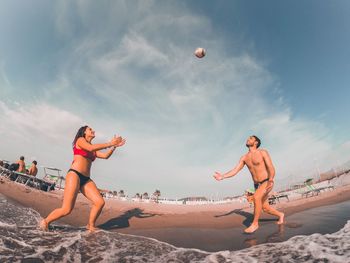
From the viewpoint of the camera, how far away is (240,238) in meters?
4.18

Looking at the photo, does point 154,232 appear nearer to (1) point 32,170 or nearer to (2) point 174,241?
(2) point 174,241

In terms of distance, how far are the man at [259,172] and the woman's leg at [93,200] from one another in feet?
8.28

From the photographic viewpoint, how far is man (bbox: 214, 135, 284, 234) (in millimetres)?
5199

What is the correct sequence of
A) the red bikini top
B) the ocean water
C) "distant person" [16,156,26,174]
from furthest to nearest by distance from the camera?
"distant person" [16,156,26,174]
the red bikini top
the ocean water

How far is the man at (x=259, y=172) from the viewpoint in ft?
17.1

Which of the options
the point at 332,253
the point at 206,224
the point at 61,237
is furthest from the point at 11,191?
the point at 332,253

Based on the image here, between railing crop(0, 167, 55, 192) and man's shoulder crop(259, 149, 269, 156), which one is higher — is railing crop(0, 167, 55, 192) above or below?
below

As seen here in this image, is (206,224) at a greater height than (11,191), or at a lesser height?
lesser

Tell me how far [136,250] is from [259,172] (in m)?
3.33

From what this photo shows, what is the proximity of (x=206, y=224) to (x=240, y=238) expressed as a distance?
208cm

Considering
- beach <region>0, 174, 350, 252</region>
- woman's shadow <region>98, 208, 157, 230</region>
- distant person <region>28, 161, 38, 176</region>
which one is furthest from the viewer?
distant person <region>28, 161, 38, 176</region>

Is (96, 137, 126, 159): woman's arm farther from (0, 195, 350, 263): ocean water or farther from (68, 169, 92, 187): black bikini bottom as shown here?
(0, 195, 350, 263): ocean water

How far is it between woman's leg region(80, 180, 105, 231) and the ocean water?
442mm

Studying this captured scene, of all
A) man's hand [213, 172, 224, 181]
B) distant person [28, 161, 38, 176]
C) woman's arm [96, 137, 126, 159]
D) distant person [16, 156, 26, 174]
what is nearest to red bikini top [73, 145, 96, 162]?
woman's arm [96, 137, 126, 159]
